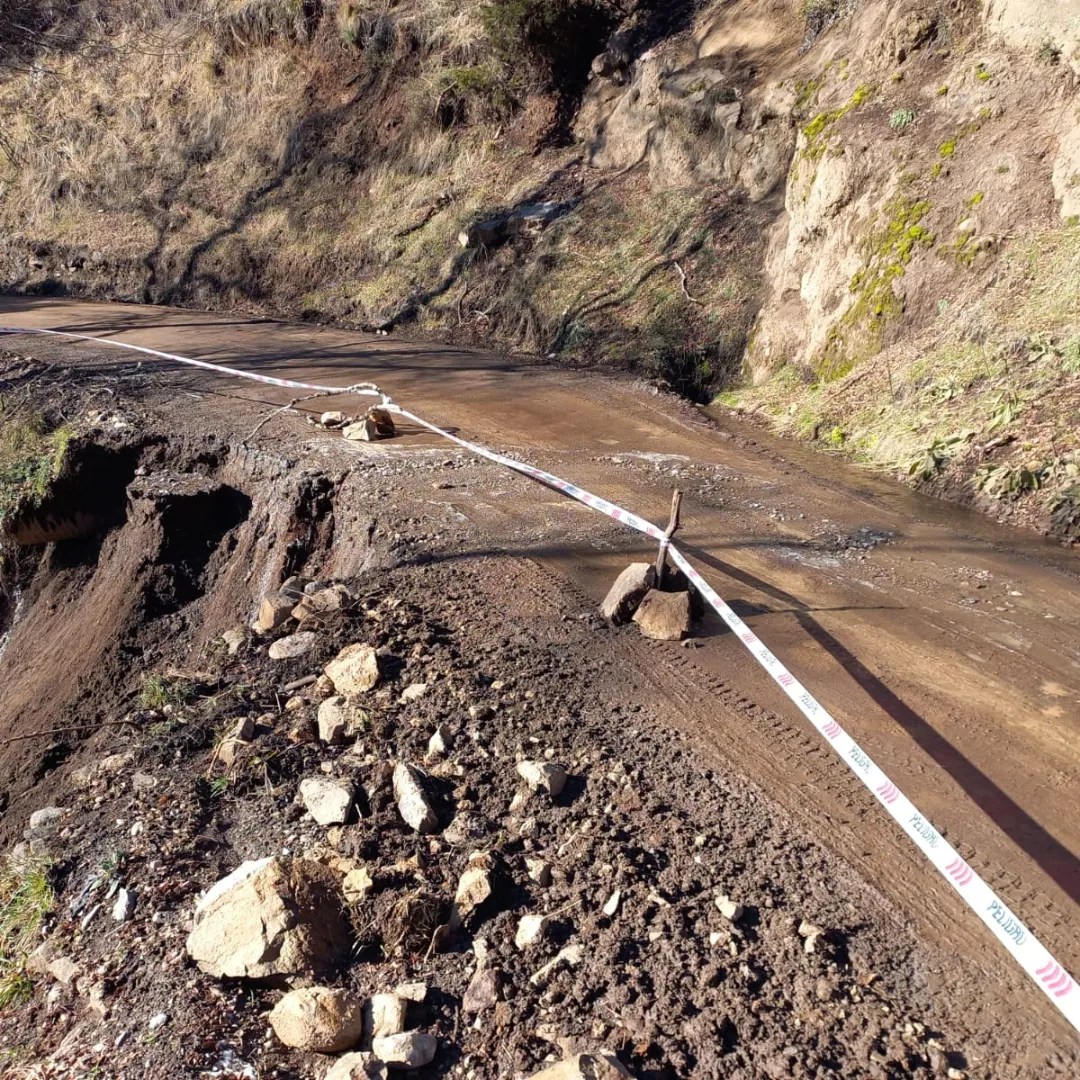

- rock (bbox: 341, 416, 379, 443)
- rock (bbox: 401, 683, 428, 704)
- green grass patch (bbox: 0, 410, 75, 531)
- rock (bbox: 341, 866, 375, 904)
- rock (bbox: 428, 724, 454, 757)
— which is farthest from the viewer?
green grass patch (bbox: 0, 410, 75, 531)

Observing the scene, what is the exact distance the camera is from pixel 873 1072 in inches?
101

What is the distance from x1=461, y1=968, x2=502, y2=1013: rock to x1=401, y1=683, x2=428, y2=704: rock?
165 cm

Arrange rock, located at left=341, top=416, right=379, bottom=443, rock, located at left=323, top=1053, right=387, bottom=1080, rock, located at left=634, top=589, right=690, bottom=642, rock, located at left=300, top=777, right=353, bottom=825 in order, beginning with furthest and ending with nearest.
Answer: rock, located at left=341, top=416, right=379, bottom=443 < rock, located at left=634, top=589, right=690, bottom=642 < rock, located at left=300, top=777, right=353, bottom=825 < rock, located at left=323, top=1053, right=387, bottom=1080

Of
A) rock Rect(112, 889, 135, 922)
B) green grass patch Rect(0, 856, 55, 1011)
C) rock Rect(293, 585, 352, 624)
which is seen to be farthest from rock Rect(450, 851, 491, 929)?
rock Rect(293, 585, 352, 624)

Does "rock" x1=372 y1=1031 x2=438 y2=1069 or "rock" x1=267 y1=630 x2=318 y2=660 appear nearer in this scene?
"rock" x1=372 y1=1031 x2=438 y2=1069

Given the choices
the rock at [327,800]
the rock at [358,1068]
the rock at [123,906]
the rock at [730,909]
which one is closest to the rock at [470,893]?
the rock at [358,1068]

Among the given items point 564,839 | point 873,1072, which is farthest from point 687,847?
point 873,1072

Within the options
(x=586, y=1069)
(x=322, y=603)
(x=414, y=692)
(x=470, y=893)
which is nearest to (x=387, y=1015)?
(x=470, y=893)

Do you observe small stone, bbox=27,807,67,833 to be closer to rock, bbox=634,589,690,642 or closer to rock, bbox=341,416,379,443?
rock, bbox=634,589,690,642

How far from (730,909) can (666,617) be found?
78.2 inches

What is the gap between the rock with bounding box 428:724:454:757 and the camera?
4020 millimetres

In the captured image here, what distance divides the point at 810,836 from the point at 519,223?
14.1 meters

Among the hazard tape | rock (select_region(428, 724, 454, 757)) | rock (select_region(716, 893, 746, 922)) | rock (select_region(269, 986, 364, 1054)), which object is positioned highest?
the hazard tape

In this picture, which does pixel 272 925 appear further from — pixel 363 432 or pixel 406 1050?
pixel 363 432
